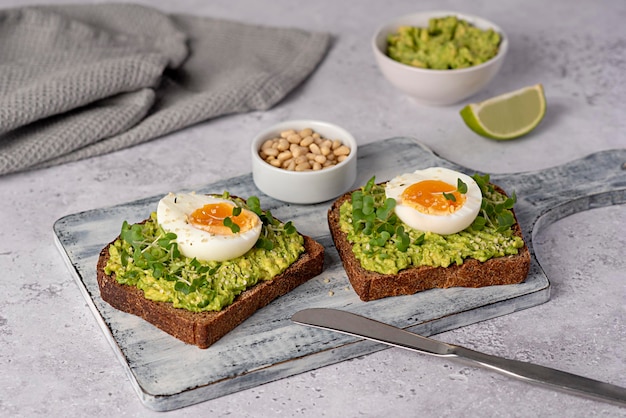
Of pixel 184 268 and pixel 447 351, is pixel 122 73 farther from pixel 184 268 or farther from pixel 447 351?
pixel 447 351

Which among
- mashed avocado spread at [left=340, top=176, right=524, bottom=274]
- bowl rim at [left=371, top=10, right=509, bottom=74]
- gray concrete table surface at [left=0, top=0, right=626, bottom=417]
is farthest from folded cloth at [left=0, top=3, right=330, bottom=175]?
mashed avocado spread at [left=340, top=176, right=524, bottom=274]

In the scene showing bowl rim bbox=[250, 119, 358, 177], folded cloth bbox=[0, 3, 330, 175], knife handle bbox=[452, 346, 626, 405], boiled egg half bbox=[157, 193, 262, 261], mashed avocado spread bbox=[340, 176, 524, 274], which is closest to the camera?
knife handle bbox=[452, 346, 626, 405]

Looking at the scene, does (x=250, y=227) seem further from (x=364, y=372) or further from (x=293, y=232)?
(x=364, y=372)

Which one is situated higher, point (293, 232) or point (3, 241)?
point (293, 232)

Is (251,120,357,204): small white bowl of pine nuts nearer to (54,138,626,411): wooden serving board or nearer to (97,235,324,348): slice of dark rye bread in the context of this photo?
(54,138,626,411): wooden serving board

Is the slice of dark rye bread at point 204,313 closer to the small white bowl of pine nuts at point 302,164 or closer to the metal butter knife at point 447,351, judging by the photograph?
the metal butter knife at point 447,351

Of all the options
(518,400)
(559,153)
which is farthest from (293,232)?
(559,153)
